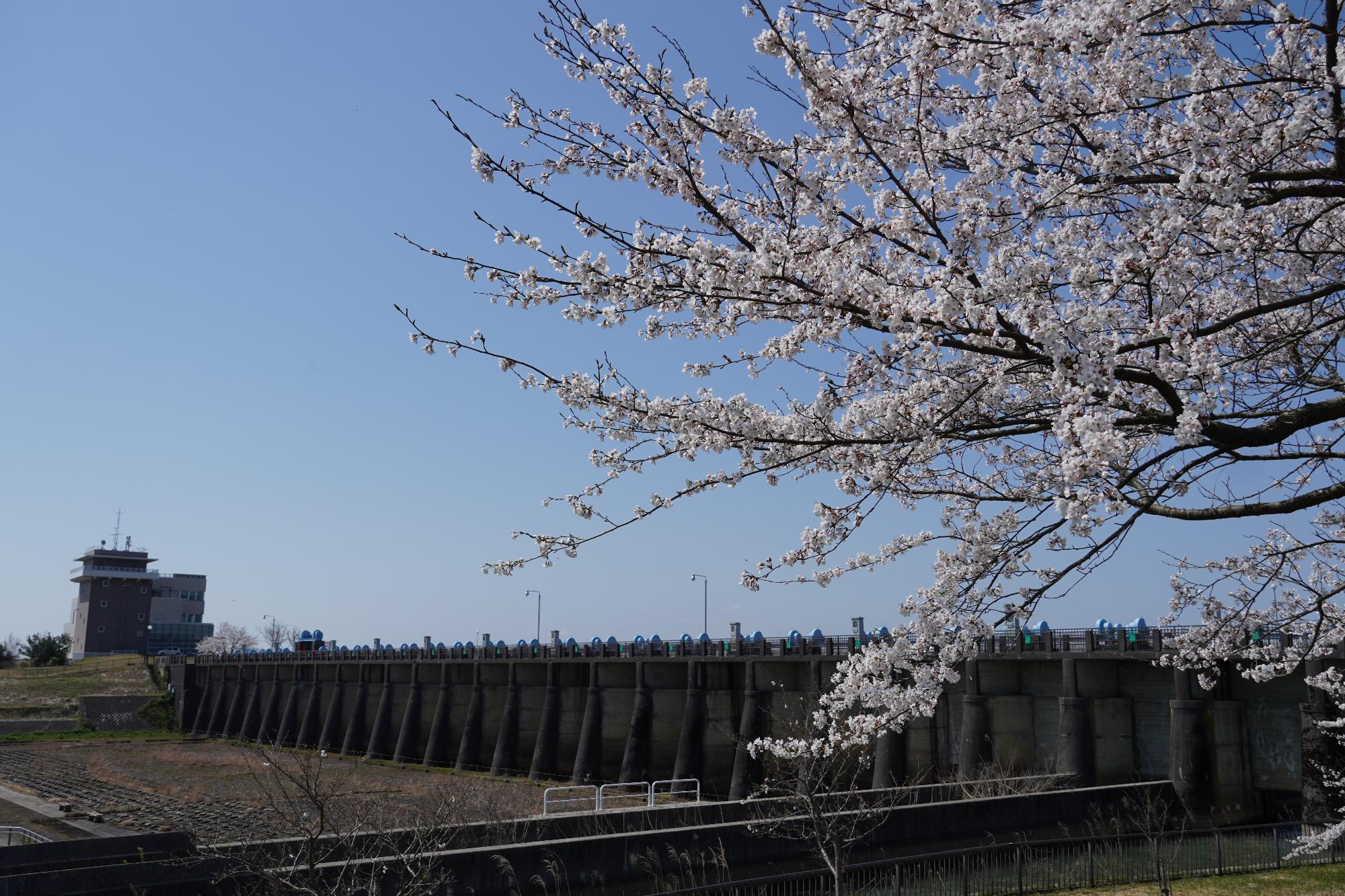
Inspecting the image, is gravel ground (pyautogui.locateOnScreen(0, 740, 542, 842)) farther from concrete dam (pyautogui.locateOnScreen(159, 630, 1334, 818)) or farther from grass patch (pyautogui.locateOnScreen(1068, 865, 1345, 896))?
grass patch (pyautogui.locateOnScreen(1068, 865, 1345, 896))

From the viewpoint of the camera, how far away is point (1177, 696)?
28500 mm

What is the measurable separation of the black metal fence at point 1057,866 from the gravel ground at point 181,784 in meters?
11.8

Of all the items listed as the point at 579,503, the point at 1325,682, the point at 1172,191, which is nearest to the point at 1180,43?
the point at 1172,191

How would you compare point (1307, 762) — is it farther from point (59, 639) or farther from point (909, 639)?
point (59, 639)

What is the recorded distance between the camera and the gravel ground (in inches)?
1348

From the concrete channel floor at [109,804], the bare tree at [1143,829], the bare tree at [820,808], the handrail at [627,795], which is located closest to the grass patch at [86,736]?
the concrete channel floor at [109,804]

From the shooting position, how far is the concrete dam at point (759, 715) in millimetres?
28766

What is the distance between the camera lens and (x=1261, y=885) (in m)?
17.2

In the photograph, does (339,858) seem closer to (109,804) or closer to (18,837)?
(18,837)

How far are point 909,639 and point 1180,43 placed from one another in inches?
212

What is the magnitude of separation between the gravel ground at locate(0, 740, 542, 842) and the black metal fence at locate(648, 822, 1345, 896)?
11.8m

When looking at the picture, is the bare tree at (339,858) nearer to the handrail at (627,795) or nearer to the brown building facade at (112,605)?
the handrail at (627,795)

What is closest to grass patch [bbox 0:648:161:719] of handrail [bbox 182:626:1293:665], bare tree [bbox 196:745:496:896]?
handrail [bbox 182:626:1293:665]

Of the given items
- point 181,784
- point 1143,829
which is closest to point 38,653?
point 181,784
